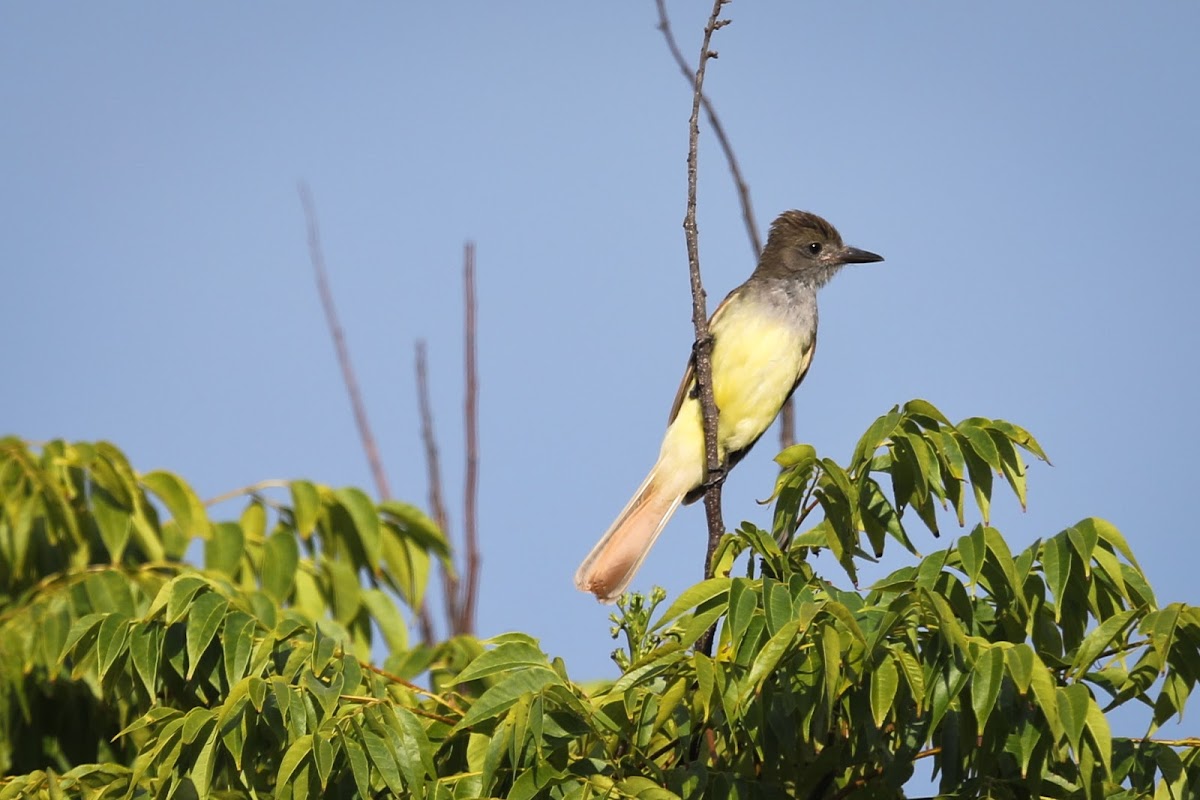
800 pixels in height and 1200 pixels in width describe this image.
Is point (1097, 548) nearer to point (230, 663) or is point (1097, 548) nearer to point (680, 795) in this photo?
point (680, 795)

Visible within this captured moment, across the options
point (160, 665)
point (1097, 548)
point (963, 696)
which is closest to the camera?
point (963, 696)

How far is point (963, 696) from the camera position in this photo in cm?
291

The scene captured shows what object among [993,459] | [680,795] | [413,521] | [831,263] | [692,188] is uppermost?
[831,263]

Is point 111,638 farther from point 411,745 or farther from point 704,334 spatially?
point 704,334

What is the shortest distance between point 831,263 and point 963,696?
4.09 m

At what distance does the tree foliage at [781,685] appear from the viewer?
9.36 ft

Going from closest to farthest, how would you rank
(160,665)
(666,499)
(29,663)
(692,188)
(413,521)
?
(160,665), (692,188), (29,663), (413,521), (666,499)

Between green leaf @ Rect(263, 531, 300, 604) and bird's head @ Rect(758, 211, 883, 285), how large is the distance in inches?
111

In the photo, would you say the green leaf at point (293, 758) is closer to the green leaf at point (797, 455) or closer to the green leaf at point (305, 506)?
the green leaf at point (797, 455)

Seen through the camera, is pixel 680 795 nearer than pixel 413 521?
Yes

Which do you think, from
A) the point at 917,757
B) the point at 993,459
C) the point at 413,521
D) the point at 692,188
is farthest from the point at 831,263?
the point at 917,757

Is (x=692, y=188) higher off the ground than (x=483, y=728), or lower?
higher

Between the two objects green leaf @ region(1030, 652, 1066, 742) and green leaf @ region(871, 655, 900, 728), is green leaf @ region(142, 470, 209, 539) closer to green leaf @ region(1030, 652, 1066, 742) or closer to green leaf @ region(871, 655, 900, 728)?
green leaf @ region(871, 655, 900, 728)

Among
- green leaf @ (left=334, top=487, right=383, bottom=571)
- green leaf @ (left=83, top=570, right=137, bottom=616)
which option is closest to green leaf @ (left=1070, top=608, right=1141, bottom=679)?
green leaf @ (left=83, top=570, right=137, bottom=616)
